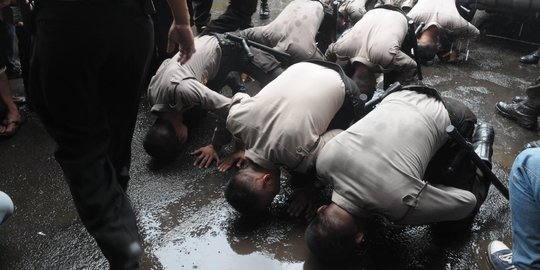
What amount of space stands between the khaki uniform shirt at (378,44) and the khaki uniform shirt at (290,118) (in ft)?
3.34

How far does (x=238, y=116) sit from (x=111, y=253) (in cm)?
126

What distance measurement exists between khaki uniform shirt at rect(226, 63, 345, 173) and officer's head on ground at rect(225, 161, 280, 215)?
7 cm

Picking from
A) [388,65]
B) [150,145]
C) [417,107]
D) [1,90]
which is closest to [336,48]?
[388,65]

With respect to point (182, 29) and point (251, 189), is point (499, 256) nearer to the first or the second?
point (251, 189)

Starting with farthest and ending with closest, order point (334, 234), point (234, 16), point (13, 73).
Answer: point (234, 16), point (13, 73), point (334, 234)

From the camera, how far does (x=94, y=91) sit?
1.54 metres

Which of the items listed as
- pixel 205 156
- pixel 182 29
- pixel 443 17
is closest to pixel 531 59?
pixel 443 17

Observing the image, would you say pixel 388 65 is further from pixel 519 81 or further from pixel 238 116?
pixel 519 81

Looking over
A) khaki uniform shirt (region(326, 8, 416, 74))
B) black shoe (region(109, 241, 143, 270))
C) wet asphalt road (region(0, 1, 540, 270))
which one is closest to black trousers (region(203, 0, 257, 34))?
khaki uniform shirt (region(326, 8, 416, 74))

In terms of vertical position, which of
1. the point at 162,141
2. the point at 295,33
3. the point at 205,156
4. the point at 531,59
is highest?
the point at 295,33

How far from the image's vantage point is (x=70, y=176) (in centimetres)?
156

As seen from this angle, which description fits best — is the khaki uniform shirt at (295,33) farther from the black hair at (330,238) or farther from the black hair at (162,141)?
the black hair at (330,238)

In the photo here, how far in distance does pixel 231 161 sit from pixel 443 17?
3.17m

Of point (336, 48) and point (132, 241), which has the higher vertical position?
point (132, 241)
